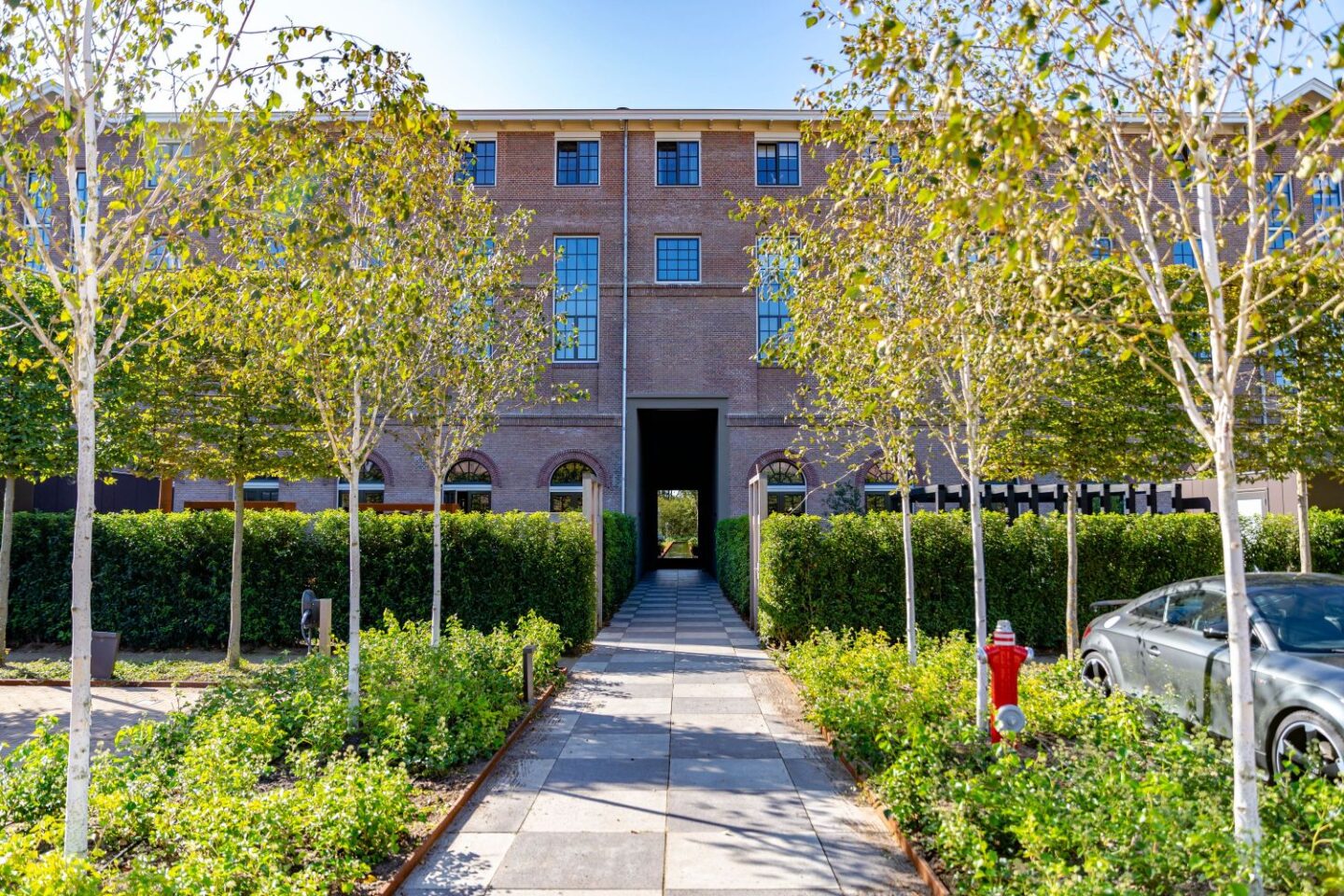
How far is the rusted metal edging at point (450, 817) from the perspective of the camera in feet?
14.9

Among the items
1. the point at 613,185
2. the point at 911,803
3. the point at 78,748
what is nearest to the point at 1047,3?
the point at 911,803

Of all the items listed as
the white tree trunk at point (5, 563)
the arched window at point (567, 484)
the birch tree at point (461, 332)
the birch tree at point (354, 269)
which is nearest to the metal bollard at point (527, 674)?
the birch tree at point (461, 332)

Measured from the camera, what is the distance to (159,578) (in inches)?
525

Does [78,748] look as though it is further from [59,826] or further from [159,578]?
[159,578]

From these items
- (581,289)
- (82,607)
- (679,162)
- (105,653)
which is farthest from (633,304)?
(82,607)

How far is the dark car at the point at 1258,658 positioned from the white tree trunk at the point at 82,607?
621 centimetres

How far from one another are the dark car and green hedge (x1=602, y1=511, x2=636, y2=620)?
994cm

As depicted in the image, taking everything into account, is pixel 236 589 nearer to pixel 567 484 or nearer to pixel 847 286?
pixel 847 286

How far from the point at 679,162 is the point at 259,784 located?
24.6m

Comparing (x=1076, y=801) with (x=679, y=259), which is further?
(x=679, y=259)

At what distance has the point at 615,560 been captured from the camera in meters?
18.5

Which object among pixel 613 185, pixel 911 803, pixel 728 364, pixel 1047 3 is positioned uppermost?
pixel 613 185

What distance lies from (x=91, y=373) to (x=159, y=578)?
10608 millimetres

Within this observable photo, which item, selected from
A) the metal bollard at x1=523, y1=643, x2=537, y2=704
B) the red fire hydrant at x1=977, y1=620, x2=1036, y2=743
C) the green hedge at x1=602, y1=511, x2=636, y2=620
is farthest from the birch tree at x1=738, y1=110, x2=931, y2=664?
the green hedge at x1=602, y1=511, x2=636, y2=620
